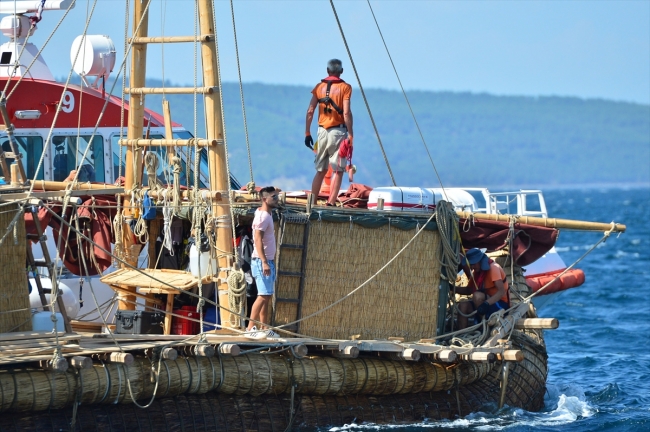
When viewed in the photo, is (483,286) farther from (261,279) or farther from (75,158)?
(75,158)

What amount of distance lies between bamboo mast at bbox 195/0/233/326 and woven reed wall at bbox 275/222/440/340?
654 millimetres

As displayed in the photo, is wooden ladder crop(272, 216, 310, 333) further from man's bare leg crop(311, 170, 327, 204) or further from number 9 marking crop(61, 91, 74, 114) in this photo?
number 9 marking crop(61, 91, 74, 114)

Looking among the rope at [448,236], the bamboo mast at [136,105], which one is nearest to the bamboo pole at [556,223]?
the rope at [448,236]

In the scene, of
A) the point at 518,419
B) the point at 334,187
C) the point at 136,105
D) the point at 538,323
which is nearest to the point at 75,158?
the point at 136,105

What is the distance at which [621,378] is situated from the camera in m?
19.6

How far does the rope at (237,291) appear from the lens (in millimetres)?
13180

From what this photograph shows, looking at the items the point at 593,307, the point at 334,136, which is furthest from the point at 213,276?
the point at 593,307

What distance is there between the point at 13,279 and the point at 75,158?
19.4ft

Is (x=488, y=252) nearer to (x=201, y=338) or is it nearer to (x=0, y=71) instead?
(x=201, y=338)

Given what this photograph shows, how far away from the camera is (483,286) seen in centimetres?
1531

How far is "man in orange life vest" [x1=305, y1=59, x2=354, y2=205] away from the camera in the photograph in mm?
14398

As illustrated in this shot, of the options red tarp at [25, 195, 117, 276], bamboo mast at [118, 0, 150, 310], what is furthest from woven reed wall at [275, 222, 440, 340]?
red tarp at [25, 195, 117, 276]

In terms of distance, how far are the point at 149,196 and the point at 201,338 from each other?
2.70m

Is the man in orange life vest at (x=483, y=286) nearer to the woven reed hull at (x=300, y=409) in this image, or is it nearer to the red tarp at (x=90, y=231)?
the woven reed hull at (x=300, y=409)
